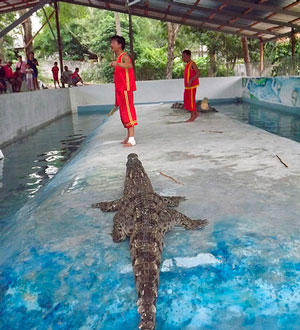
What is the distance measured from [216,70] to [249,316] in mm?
19358

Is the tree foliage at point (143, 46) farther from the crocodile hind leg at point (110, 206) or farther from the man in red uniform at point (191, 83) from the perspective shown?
the crocodile hind leg at point (110, 206)

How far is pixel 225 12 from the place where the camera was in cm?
1316

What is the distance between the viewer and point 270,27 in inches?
592

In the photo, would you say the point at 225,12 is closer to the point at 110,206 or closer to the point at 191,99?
the point at 191,99

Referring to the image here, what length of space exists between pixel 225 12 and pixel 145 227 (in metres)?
13.0

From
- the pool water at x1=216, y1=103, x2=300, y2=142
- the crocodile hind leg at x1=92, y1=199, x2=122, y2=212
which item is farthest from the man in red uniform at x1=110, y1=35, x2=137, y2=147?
the pool water at x1=216, y1=103, x2=300, y2=142

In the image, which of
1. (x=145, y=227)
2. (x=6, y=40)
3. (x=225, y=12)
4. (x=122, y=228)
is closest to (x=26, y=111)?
(x=225, y=12)

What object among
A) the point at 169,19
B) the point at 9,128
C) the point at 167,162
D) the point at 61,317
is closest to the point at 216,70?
the point at 169,19

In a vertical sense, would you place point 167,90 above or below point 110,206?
above

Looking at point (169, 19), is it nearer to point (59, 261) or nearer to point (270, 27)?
point (270, 27)

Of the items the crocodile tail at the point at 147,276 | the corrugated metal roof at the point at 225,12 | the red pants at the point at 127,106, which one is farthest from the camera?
the corrugated metal roof at the point at 225,12

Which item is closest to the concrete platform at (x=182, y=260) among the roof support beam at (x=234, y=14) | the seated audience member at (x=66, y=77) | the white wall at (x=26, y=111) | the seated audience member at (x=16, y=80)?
the white wall at (x=26, y=111)

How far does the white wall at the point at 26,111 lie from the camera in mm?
8945

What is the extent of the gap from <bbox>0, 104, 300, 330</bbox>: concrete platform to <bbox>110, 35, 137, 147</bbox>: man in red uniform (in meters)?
1.95
